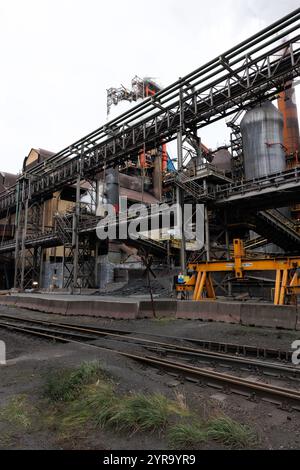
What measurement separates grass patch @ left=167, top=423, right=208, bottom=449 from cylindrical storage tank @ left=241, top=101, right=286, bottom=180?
2599 centimetres

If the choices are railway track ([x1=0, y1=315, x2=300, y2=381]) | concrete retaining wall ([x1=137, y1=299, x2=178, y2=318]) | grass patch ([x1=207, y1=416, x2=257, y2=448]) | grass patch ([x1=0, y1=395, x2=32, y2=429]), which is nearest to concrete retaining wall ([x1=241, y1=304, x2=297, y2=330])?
railway track ([x1=0, y1=315, x2=300, y2=381])

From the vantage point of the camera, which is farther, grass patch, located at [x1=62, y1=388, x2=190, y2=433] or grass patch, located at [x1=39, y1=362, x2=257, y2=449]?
grass patch, located at [x1=62, y1=388, x2=190, y2=433]

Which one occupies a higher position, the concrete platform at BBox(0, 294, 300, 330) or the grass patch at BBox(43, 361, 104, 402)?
the concrete platform at BBox(0, 294, 300, 330)

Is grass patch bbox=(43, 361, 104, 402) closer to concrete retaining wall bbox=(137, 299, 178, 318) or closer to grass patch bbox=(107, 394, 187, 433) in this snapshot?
grass patch bbox=(107, 394, 187, 433)

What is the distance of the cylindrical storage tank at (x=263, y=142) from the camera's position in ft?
90.3

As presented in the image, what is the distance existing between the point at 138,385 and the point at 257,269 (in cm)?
904

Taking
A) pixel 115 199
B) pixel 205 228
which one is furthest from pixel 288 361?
pixel 115 199

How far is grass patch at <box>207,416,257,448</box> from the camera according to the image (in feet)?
12.1

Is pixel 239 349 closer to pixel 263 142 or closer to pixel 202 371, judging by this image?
pixel 202 371

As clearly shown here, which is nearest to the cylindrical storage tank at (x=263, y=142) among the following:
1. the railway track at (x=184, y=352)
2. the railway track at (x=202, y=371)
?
the railway track at (x=184, y=352)

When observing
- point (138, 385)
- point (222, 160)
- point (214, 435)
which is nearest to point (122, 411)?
point (214, 435)

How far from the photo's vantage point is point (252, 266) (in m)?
13.7

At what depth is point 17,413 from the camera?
4512 mm
